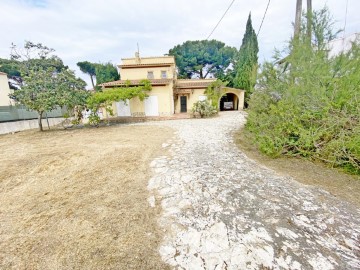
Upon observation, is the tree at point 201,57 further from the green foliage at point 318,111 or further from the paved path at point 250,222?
the paved path at point 250,222

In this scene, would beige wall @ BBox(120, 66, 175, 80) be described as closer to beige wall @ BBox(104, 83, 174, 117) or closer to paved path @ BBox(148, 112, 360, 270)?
beige wall @ BBox(104, 83, 174, 117)

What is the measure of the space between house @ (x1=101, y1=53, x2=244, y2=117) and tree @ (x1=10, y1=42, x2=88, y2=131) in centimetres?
378

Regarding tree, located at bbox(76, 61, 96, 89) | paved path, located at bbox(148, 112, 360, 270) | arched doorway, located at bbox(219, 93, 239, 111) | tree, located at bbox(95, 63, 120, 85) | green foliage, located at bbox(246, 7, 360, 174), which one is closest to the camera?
paved path, located at bbox(148, 112, 360, 270)

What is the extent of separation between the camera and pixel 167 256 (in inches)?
77.8

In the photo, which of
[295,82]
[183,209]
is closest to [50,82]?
[183,209]

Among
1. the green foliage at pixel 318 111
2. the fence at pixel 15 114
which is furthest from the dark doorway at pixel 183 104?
the green foliage at pixel 318 111

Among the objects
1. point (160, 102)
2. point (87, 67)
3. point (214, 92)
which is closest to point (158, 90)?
point (160, 102)

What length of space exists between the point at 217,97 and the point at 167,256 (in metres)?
15.3

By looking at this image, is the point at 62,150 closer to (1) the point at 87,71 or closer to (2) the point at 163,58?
(2) the point at 163,58

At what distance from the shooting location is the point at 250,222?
245cm

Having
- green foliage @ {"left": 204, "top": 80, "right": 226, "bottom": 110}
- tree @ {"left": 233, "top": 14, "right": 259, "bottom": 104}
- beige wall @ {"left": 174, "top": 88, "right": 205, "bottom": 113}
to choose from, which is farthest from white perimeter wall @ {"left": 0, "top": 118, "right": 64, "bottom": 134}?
tree @ {"left": 233, "top": 14, "right": 259, "bottom": 104}

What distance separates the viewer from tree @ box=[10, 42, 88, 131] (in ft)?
30.9

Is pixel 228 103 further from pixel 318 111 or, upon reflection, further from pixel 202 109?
pixel 318 111

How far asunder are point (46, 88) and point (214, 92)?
39.6 ft
